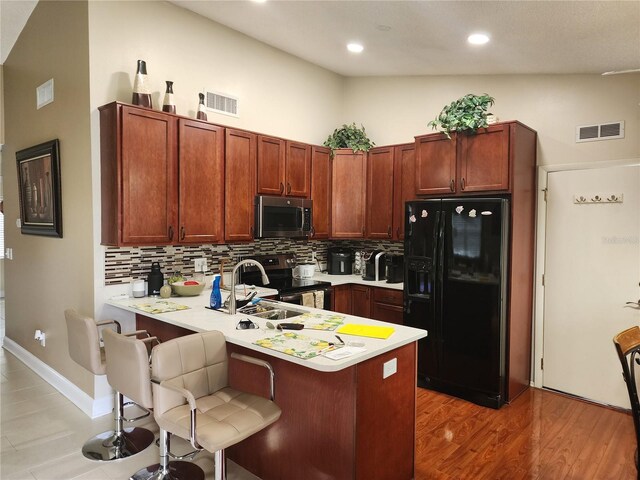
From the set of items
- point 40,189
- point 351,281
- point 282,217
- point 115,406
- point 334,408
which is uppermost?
point 40,189

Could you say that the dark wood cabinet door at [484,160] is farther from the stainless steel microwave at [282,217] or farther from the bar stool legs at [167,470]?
the bar stool legs at [167,470]

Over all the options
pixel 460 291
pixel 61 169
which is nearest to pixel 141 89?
pixel 61 169

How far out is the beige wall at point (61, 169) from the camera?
3330mm

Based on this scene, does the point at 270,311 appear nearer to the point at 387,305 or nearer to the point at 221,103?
the point at 387,305

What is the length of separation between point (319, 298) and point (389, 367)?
2.14m

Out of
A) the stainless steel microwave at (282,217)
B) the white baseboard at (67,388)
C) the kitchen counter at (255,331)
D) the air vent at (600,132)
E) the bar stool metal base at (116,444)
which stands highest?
the air vent at (600,132)

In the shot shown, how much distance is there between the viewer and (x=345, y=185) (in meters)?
4.96

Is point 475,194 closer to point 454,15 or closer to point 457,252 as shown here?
point 457,252

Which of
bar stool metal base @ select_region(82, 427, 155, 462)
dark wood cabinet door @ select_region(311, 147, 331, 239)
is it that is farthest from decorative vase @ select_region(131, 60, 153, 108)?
bar stool metal base @ select_region(82, 427, 155, 462)

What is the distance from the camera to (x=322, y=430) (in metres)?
2.14

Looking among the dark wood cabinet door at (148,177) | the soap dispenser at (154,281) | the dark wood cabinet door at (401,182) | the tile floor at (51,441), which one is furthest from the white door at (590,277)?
the soap dispenser at (154,281)

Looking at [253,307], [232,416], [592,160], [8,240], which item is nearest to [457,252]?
[592,160]

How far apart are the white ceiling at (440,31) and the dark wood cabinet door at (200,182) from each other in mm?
1137

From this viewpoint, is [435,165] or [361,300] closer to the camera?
[435,165]
